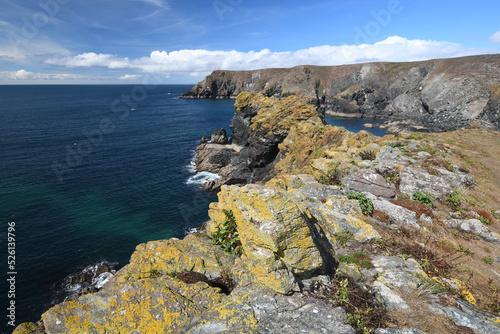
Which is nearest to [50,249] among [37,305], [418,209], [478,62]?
[37,305]

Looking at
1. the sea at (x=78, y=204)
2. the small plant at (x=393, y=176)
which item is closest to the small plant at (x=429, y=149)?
the small plant at (x=393, y=176)

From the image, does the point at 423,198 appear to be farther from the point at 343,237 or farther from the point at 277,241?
the point at 277,241

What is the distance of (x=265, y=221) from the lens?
8.30 m

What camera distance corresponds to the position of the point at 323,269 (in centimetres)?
842

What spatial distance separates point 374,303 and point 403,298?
116 cm

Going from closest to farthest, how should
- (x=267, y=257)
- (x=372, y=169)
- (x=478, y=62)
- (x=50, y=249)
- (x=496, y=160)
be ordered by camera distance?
(x=267, y=257) → (x=372, y=169) → (x=496, y=160) → (x=50, y=249) → (x=478, y=62)

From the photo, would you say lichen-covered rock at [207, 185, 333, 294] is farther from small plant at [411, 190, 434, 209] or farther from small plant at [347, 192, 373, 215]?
small plant at [411, 190, 434, 209]

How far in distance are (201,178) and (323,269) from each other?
160 ft

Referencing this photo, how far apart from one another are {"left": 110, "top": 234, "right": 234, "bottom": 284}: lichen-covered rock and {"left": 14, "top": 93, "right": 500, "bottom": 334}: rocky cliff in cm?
5

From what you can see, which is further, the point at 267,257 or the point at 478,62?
the point at 478,62

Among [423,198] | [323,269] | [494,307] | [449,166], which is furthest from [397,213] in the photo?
[449,166]

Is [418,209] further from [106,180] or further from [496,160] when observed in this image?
Answer: [106,180]

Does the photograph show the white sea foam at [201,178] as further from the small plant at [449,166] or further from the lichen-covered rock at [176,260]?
the small plant at [449,166]

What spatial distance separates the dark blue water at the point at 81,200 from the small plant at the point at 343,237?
29.5 meters
